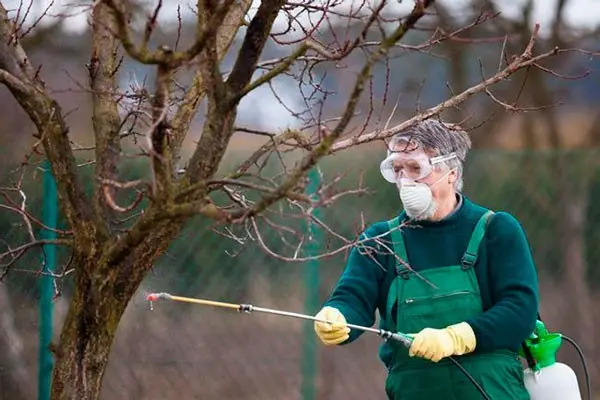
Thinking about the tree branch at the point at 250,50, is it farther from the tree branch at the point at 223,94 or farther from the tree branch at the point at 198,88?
the tree branch at the point at 198,88

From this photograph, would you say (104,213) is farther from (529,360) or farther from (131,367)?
(131,367)

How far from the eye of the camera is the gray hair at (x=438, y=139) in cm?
336

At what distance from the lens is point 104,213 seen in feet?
8.91

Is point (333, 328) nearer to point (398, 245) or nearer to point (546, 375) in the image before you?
point (398, 245)

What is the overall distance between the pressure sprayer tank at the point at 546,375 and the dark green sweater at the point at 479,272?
18 centimetres

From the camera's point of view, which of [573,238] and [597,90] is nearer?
[573,238]

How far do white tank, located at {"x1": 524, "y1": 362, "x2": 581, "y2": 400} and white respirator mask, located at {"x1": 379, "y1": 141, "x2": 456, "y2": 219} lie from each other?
0.59m

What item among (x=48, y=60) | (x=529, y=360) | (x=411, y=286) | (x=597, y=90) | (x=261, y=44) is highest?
(x=597, y=90)

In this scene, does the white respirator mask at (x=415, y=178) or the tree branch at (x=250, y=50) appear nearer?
the tree branch at (x=250, y=50)

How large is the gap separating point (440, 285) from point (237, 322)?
7.85ft

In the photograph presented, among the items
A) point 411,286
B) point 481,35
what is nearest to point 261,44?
point 411,286

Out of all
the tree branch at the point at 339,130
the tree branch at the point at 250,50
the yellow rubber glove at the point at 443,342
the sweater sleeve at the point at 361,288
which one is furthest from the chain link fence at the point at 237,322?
the tree branch at the point at 339,130

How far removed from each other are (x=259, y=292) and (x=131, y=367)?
0.80 metres

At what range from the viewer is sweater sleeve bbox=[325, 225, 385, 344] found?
335 cm
